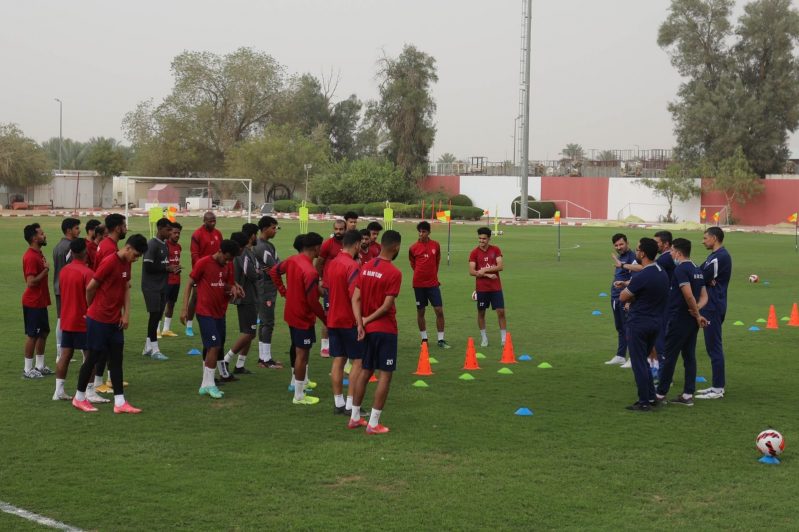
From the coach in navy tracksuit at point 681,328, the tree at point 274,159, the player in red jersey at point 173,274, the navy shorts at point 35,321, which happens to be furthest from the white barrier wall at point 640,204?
the navy shorts at point 35,321

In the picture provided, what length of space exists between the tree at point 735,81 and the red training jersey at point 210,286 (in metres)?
67.4

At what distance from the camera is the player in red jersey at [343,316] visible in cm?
1001

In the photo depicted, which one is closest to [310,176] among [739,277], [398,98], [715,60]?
[398,98]

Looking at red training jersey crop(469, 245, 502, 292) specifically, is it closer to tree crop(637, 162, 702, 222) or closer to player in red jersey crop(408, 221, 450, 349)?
player in red jersey crop(408, 221, 450, 349)

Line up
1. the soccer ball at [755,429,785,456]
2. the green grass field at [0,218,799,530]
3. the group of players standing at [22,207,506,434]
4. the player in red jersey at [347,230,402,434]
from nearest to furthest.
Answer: the green grass field at [0,218,799,530] → the soccer ball at [755,429,785,456] → the player in red jersey at [347,230,402,434] → the group of players standing at [22,207,506,434]

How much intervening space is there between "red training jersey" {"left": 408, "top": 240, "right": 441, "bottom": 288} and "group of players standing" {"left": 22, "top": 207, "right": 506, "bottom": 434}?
1208 mm

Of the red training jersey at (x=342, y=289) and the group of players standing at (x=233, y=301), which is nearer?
the group of players standing at (x=233, y=301)


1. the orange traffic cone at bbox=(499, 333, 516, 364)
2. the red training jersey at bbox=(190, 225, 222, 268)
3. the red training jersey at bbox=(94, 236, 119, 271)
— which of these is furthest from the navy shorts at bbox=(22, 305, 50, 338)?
the orange traffic cone at bbox=(499, 333, 516, 364)

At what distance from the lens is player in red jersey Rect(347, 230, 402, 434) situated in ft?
31.3

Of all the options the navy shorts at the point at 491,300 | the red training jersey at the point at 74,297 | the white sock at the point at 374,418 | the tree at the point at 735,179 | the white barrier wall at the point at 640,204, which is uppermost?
the tree at the point at 735,179

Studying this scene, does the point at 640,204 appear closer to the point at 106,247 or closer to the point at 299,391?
the point at 106,247

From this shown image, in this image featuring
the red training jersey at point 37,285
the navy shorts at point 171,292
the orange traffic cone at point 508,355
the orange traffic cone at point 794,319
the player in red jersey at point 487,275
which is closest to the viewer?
the red training jersey at point 37,285

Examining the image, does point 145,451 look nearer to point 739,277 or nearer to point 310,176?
point 739,277

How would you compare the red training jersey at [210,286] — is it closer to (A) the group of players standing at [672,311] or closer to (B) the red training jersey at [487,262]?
(A) the group of players standing at [672,311]
